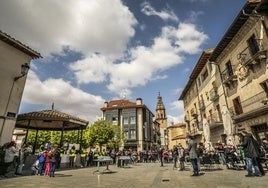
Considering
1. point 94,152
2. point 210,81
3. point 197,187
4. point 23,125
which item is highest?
point 210,81

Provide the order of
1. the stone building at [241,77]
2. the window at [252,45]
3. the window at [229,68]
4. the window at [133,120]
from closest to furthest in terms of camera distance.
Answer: the stone building at [241,77] → the window at [252,45] → the window at [229,68] → the window at [133,120]

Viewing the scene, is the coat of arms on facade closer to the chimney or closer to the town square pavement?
the town square pavement

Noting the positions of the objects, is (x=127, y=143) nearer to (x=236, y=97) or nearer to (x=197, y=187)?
(x=236, y=97)

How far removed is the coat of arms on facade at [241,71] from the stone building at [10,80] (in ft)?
54.2

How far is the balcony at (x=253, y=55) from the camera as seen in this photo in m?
13.5

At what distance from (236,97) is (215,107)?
4.82 m

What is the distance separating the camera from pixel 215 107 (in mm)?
22359

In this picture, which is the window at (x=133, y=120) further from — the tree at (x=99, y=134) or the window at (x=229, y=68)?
the window at (x=229, y=68)

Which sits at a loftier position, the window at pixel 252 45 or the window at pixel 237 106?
the window at pixel 252 45

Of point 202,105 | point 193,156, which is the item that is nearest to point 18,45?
point 193,156

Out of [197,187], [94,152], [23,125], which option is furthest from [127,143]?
[197,187]

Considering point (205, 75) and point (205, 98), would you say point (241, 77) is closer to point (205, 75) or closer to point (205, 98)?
point (205, 98)

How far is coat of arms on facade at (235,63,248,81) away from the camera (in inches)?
628

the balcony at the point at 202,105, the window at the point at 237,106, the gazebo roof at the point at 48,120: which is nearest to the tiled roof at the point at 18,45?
the gazebo roof at the point at 48,120
